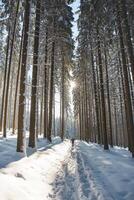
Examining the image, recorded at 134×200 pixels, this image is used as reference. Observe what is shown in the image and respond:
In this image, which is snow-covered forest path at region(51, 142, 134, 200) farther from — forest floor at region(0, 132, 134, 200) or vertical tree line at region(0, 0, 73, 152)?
vertical tree line at region(0, 0, 73, 152)

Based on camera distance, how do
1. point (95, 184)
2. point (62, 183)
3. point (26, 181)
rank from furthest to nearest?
1. point (62, 183)
2. point (95, 184)
3. point (26, 181)

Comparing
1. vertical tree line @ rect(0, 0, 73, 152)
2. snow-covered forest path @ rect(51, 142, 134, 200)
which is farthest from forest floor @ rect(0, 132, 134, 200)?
vertical tree line @ rect(0, 0, 73, 152)

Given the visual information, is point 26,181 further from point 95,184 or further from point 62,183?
point 95,184

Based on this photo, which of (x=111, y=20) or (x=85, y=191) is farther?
(x=111, y=20)

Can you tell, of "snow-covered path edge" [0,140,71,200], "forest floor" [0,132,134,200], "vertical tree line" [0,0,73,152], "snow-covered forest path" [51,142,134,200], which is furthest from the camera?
"vertical tree line" [0,0,73,152]

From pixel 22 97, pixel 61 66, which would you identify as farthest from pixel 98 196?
pixel 61 66

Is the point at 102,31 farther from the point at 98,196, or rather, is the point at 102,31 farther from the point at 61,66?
the point at 98,196

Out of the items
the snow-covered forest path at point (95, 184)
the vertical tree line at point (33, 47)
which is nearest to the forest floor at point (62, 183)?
the snow-covered forest path at point (95, 184)

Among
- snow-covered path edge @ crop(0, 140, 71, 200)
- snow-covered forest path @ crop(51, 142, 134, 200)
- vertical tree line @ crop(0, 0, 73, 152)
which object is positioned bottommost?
snow-covered forest path @ crop(51, 142, 134, 200)

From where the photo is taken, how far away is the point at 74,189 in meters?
7.29

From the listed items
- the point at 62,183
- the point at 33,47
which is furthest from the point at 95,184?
the point at 33,47

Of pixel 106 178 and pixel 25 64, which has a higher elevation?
A: pixel 25 64

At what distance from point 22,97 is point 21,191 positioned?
21.0 feet

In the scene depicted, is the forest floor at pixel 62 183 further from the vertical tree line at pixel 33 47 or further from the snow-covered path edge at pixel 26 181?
the vertical tree line at pixel 33 47
